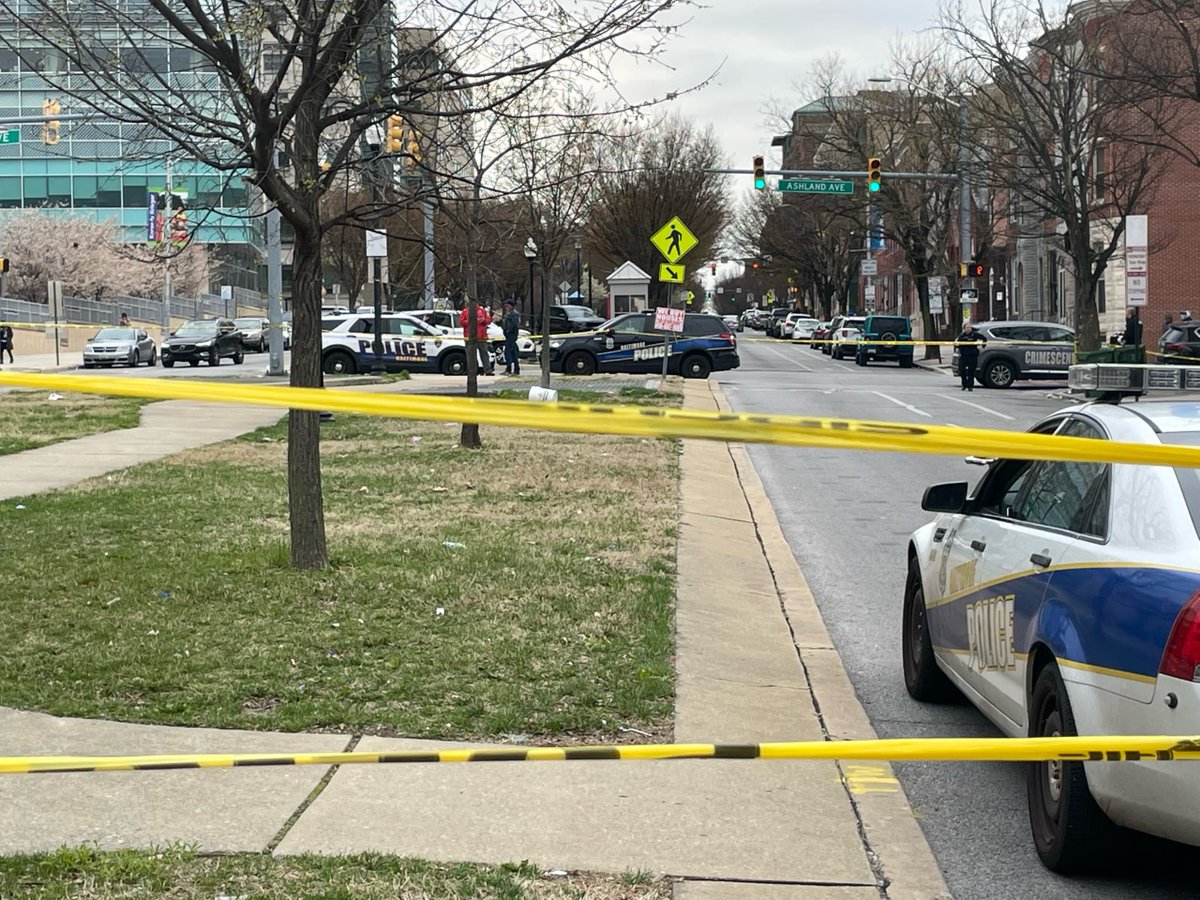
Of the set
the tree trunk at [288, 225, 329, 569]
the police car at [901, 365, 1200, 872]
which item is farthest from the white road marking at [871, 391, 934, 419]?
the police car at [901, 365, 1200, 872]

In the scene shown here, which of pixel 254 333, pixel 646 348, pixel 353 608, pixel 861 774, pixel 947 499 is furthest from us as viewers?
pixel 254 333

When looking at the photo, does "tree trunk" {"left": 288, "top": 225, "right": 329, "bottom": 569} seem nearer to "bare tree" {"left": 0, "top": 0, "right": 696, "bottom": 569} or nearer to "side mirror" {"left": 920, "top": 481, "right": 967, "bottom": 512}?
"bare tree" {"left": 0, "top": 0, "right": 696, "bottom": 569}

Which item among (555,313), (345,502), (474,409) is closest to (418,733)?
(474,409)

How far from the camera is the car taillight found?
409 centimetres

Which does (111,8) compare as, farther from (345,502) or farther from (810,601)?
(810,601)

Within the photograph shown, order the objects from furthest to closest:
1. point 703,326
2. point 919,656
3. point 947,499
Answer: point 703,326 < point 919,656 < point 947,499

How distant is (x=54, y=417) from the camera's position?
21.5m

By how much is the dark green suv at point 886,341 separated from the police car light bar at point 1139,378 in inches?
1697

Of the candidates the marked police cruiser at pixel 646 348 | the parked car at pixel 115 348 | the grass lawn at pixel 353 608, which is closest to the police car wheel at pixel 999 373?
the marked police cruiser at pixel 646 348

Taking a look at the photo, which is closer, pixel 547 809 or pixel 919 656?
pixel 547 809

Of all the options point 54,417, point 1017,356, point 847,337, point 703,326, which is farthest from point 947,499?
point 847,337

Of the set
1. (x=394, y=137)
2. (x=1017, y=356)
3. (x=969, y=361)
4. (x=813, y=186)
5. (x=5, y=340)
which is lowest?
(x=969, y=361)

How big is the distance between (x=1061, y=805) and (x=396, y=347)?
32033 mm

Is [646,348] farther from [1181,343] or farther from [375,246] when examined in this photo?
[1181,343]
